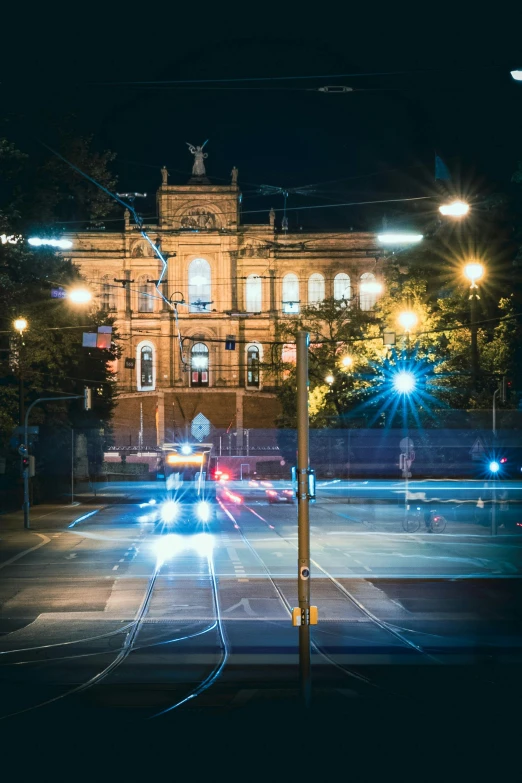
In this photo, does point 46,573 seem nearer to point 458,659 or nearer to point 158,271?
point 458,659

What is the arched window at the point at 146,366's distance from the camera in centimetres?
9731

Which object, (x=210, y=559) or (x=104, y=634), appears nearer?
(x=104, y=634)

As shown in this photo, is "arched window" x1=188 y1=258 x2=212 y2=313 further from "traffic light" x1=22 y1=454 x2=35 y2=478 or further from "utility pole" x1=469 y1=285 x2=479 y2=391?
"utility pole" x1=469 y1=285 x2=479 y2=391

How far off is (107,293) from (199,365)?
33.2ft

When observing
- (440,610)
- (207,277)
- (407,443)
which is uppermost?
(207,277)

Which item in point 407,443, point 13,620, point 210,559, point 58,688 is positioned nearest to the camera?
point 58,688

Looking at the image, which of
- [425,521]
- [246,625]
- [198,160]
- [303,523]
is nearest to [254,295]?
[198,160]

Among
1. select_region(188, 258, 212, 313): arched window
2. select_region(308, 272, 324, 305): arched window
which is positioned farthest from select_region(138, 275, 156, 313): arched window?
select_region(308, 272, 324, 305): arched window

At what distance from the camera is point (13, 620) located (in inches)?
768

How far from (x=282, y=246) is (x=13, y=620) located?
78.7m

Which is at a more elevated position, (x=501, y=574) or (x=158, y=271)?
(x=158, y=271)

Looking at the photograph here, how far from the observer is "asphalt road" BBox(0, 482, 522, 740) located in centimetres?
1206

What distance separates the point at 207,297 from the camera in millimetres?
95938

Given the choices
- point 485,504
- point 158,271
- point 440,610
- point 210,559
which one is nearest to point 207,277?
point 158,271
